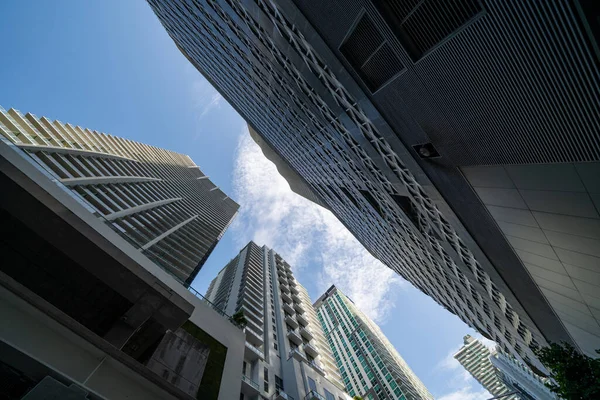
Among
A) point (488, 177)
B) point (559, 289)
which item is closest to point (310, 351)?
point (559, 289)

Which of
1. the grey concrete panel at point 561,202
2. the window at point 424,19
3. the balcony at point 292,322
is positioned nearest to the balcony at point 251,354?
the balcony at point 292,322

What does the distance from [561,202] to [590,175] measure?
1582 millimetres

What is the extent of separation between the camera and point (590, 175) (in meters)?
7.44

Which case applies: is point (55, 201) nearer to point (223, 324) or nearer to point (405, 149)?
point (223, 324)

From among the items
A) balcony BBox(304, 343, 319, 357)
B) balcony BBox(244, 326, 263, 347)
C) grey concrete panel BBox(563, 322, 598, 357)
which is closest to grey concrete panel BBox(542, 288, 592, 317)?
grey concrete panel BBox(563, 322, 598, 357)

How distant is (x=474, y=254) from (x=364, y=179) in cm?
1001

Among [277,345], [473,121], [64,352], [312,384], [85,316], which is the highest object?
[473,121]

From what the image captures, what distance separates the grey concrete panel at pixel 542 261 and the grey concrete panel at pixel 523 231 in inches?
58.6

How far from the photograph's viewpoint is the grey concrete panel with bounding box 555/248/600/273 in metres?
9.87

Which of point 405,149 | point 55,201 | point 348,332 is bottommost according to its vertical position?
point 348,332

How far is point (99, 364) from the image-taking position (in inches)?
285

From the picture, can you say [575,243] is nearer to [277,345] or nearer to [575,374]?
[575,374]

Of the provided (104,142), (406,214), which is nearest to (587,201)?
(406,214)

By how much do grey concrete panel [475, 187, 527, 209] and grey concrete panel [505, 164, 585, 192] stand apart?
0.66 meters
